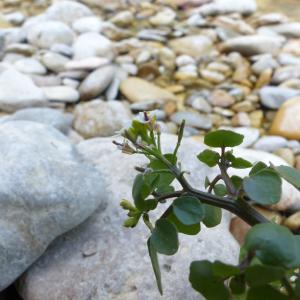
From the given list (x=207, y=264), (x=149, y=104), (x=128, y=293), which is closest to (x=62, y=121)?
(x=149, y=104)

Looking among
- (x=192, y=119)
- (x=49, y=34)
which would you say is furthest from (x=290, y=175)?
(x=49, y=34)

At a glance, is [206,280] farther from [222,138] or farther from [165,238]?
[222,138]

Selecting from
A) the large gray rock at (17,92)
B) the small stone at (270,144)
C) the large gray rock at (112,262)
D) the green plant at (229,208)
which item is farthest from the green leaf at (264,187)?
the large gray rock at (17,92)

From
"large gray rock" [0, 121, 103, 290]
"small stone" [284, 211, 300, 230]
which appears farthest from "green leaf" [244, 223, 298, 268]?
"small stone" [284, 211, 300, 230]

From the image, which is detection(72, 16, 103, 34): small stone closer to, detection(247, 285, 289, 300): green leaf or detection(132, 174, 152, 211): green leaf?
detection(132, 174, 152, 211): green leaf

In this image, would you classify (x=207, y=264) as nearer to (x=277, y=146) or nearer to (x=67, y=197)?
(x=67, y=197)
